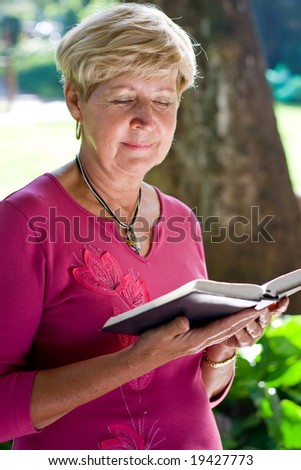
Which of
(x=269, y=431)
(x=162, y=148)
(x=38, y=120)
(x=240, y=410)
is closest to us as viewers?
(x=162, y=148)

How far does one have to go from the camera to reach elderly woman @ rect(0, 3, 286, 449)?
150 centimetres

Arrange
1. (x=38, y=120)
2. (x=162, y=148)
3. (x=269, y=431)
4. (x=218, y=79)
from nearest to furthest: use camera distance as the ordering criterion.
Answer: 1. (x=162, y=148)
2. (x=269, y=431)
3. (x=218, y=79)
4. (x=38, y=120)

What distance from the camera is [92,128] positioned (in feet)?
5.51

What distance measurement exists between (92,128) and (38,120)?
8290 mm

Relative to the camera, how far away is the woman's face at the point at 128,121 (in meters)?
1.64

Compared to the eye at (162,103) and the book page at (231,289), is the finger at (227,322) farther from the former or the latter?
the eye at (162,103)

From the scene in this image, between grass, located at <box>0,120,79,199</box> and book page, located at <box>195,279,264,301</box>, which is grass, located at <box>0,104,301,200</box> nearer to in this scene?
grass, located at <box>0,120,79,199</box>

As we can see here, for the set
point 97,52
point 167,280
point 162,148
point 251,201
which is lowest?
point 251,201

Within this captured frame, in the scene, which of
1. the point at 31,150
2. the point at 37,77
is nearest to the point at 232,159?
the point at 31,150

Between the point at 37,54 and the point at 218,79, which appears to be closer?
the point at 218,79

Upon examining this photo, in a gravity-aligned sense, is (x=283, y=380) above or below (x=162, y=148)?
below

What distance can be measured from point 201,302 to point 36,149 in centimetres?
772
